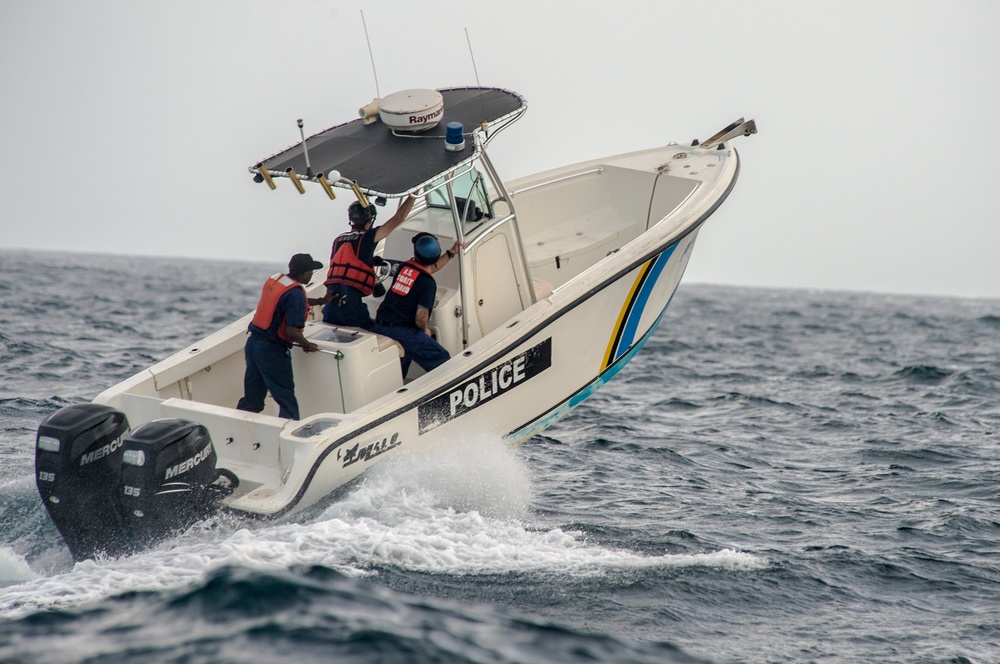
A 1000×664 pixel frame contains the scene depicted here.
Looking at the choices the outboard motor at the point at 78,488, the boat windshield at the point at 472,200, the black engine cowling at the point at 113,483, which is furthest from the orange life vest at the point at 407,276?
the outboard motor at the point at 78,488

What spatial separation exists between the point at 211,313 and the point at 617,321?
23.0ft

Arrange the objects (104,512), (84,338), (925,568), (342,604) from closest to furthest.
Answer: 1. (342,604)
2. (104,512)
3. (925,568)
4. (84,338)

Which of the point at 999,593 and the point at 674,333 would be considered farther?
the point at 674,333

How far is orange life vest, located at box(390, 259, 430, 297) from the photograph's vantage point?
237 inches

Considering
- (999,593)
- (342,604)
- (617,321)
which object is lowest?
(999,593)

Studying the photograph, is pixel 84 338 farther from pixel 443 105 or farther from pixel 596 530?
pixel 596 530

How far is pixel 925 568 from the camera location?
539cm

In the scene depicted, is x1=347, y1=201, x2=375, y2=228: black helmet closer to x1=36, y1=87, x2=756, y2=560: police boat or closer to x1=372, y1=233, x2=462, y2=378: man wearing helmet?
x1=36, y1=87, x2=756, y2=560: police boat

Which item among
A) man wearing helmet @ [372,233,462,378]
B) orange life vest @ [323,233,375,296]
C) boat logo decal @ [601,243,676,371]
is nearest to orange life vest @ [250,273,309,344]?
orange life vest @ [323,233,375,296]

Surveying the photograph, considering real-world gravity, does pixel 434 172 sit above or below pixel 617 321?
above

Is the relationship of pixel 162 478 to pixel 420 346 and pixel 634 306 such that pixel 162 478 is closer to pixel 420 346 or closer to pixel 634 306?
pixel 420 346

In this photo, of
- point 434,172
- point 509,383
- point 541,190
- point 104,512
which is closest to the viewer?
point 104,512

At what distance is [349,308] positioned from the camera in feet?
20.5

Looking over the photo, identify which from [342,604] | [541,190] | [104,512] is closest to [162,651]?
[342,604]
